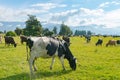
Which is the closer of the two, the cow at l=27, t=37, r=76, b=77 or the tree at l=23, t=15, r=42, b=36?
the cow at l=27, t=37, r=76, b=77

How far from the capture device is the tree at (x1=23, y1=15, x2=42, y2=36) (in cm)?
11194

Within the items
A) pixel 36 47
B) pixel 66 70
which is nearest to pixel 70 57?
pixel 66 70

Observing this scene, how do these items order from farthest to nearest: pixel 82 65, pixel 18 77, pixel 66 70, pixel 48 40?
1. pixel 82 65
2. pixel 66 70
3. pixel 48 40
4. pixel 18 77

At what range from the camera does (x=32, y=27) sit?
116125mm

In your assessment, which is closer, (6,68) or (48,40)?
(48,40)

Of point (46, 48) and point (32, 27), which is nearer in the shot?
point (46, 48)

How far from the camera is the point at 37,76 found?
57.6 feet

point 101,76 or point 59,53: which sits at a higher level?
point 59,53

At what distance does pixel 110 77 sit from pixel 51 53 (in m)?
A: 4.54

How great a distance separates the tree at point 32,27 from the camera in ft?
367

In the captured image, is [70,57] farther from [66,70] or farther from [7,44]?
[7,44]

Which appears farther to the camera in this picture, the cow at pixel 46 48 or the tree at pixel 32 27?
the tree at pixel 32 27

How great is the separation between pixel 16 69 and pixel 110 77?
7558mm

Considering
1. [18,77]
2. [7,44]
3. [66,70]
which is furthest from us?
[7,44]
